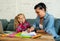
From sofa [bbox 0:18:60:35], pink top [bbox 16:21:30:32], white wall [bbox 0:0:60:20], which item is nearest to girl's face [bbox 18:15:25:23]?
pink top [bbox 16:21:30:32]

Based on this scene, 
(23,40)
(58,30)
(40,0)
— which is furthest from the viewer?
(40,0)

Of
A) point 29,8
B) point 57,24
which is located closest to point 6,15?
point 29,8

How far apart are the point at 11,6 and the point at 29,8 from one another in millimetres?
492

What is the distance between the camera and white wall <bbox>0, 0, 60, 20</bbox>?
14.4 feet

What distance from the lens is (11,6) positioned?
14.9 feet

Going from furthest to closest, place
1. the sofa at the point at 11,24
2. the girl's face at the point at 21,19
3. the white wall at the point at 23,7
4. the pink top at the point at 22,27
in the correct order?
the white wall at the point at 23,7 → the sofa at the point at 11,24 → the girl's face at the point at 21,19 → the pink top at the point at 22,27

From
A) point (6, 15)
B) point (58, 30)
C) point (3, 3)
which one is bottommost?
point (58, 30)

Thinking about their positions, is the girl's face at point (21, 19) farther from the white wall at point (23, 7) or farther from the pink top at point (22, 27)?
the white wall at point (23, 7)

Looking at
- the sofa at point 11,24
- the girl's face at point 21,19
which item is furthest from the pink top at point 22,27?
the sofa at point 11,24

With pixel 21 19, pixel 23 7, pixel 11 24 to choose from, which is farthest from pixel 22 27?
pixel 23 7

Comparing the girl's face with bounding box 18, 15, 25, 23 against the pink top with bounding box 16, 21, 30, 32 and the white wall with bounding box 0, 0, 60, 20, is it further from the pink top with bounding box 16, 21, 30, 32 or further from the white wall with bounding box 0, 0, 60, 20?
the white wall with bounding box 0, 0, 60, 20

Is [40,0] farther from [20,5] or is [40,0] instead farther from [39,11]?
[39,11]

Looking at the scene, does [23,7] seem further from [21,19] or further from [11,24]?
[21,19]

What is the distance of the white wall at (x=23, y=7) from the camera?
4.39 meters
